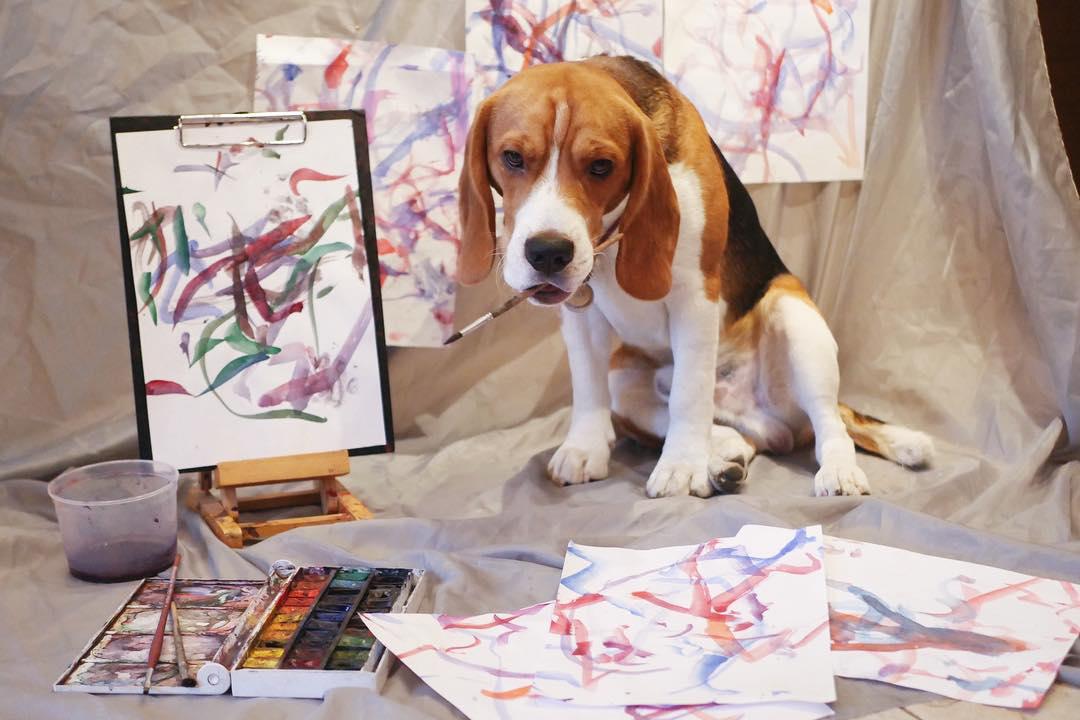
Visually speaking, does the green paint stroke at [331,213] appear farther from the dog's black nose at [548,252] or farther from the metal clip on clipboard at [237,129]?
the dog's black nose at [548,252]

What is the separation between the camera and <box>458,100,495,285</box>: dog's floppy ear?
1.88m

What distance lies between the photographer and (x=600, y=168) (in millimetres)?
1797

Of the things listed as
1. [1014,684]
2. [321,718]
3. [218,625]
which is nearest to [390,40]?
[218,625]

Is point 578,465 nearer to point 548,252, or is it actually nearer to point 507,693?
point 548,252

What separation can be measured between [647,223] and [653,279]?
0.31ft

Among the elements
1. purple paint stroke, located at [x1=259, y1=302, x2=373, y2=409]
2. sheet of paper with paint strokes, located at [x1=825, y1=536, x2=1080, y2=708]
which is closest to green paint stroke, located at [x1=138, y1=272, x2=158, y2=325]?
purple paint stroke, located at [x1=259, y1=302, x2=373, y2=409]

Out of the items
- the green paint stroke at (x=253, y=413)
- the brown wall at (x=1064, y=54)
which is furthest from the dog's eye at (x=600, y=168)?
the brown wall at (x=1064, y=54)

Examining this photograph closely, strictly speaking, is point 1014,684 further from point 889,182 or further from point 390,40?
point 390,40

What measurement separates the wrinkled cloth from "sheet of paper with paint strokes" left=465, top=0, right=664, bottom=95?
7cm

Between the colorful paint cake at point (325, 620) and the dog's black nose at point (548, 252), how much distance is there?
50cm

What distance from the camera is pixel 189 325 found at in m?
1.87

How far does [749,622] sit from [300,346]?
0.90 metres

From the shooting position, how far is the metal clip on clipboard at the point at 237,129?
1867mm

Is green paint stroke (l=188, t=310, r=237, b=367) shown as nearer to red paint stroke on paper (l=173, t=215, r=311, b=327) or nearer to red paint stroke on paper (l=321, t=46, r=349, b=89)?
red paint stroke on paper (l=173, t=215, r=311, b=327)
